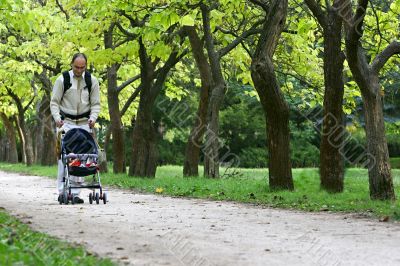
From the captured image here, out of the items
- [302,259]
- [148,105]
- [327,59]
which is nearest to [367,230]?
[302,259]

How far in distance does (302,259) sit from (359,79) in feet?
22.6

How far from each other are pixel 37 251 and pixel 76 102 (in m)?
6.24

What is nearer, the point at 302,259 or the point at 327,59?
the point at 302,259

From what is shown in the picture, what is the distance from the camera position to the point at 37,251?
6617mm

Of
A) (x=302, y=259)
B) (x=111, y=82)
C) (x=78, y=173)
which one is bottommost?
(x=302, y=259)

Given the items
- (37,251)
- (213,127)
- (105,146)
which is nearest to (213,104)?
(213,127)

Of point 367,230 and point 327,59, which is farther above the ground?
point 327,59

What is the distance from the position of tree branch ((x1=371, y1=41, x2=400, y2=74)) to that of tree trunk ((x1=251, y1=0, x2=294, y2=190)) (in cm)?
225

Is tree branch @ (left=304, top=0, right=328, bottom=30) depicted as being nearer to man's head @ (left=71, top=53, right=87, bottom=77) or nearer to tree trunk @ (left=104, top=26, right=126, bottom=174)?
man's head @ (left=71, top=53, right=87, bottom=77)

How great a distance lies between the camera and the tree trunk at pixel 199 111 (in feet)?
71.9

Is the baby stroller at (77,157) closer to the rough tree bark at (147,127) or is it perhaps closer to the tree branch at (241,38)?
the tree branch at (241,38)

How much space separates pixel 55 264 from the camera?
5.97m

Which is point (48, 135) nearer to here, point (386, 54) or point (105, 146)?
point (105, 146)

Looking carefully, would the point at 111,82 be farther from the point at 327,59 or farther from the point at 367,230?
the point at 367,230
